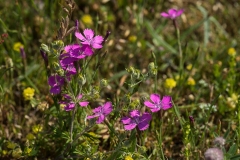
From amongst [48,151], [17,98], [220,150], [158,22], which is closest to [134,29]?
[158,22]

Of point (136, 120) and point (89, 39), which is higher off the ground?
point (89, 39)

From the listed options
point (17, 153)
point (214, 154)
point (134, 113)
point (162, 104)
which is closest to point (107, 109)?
point (134, 113)

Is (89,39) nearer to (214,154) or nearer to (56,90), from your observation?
(56,90)

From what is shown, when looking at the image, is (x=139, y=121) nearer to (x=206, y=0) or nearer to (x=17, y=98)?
(x=17, y=98)

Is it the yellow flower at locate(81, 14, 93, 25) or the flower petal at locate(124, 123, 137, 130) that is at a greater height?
the yellow flower at locate(81, 14, 93, 25)

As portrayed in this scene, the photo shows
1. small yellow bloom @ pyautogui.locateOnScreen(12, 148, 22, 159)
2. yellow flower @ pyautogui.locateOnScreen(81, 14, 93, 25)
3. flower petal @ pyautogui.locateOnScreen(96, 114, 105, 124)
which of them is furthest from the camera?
yellow flower @ pyautogui.locateOnScreen(81, 14, 93, 25)

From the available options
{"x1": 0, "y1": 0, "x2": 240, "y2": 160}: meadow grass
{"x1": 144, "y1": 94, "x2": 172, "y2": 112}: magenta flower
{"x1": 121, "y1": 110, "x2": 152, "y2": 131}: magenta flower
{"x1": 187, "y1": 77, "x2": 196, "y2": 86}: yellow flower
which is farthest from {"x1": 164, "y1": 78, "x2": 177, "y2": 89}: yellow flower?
{"x1": 121, "y1": 110, "x2": 152, "y2": 131}: magenta flower

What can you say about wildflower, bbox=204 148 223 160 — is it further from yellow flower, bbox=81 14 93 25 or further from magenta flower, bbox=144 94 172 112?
yellow flower, bbox=81 14 93 25

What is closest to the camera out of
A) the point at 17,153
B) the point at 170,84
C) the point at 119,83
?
the point at 17,153
